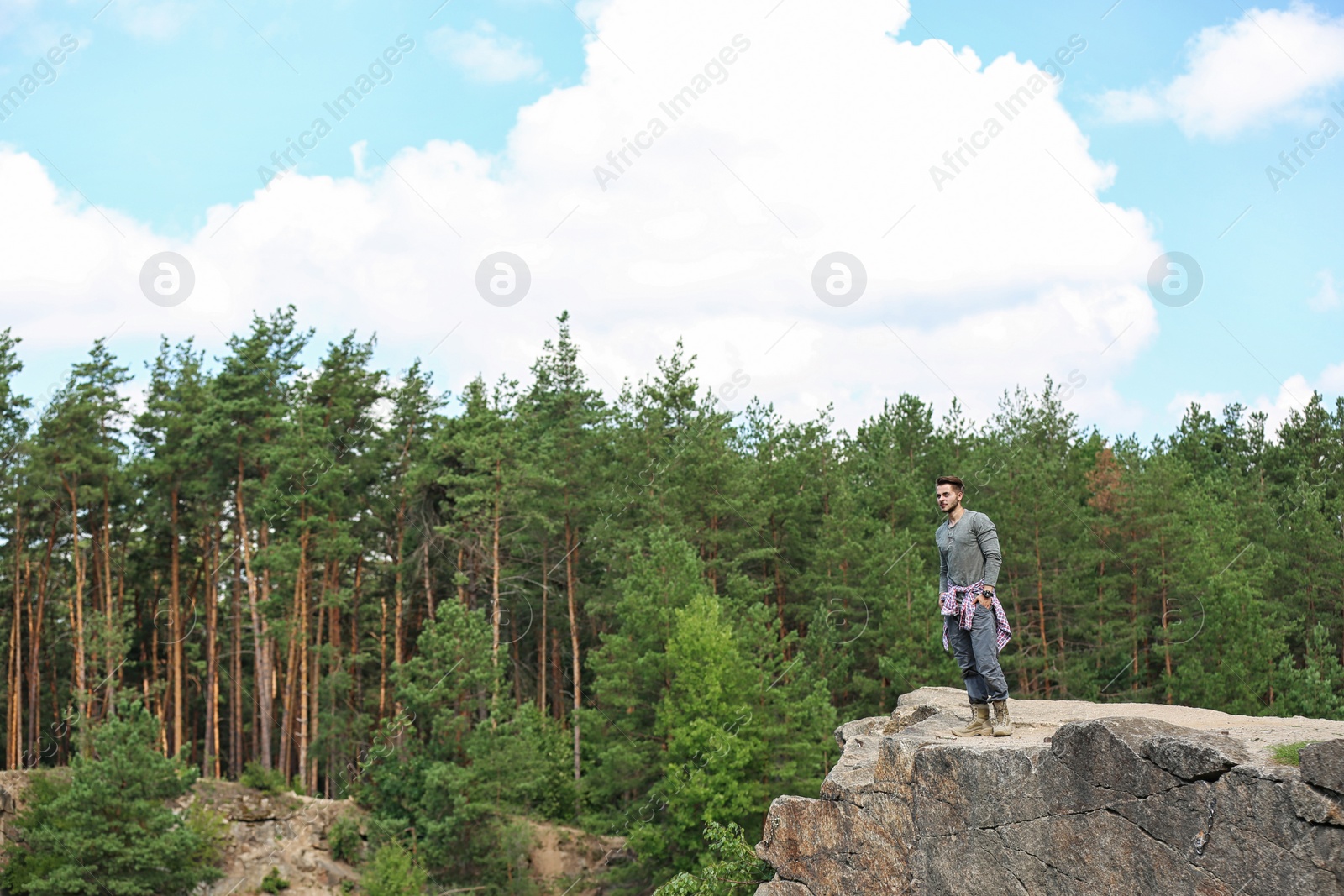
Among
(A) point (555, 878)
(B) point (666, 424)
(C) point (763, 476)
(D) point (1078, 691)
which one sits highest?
(B) point (666, 424)

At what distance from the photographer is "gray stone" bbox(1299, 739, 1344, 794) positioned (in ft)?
21.1

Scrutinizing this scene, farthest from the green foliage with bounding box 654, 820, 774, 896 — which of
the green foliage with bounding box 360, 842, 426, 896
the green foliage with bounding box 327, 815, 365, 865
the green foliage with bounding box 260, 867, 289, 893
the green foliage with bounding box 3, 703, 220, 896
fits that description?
the green foliage with bounding box 327, 815, 365, 865

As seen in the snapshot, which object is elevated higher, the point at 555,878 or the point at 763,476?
the point at 763,476

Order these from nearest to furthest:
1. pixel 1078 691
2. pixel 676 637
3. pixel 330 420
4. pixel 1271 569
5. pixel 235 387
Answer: pixel 676 637
pixel 1078 691
pixel 1271 569
pixel 235 387
pixel 330 420

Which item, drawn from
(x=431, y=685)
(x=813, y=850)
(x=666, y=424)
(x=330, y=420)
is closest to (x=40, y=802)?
(x=431, y=685)

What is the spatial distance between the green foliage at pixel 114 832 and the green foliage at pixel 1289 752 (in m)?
26.0

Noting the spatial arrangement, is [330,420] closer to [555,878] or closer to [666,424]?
[666,424]

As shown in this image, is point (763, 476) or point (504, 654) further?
point (763, 476)

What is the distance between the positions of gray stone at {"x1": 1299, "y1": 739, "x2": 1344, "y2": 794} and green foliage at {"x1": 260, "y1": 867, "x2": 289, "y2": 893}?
29.7 metres

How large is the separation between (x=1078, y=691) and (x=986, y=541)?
82.3 ft

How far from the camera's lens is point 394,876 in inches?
1030

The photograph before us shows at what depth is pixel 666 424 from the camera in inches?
1660

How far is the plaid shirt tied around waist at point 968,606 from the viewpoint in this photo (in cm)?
880

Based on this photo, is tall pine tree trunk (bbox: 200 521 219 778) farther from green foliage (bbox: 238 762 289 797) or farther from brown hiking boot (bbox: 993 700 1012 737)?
brown hiking boot (bbox: 993 700 1012 737)
